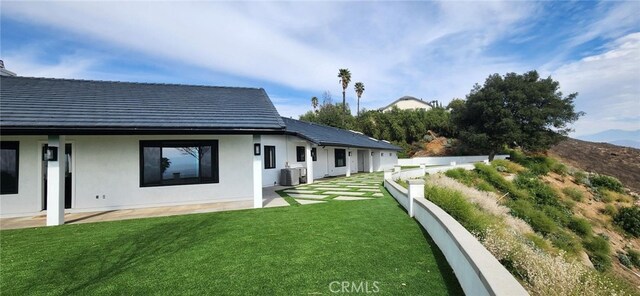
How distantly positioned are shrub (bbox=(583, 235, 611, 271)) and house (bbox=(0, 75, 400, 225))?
47.3 ft

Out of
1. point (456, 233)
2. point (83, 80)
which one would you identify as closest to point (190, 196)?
point (83, 80)

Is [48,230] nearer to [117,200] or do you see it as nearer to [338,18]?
[117,200]

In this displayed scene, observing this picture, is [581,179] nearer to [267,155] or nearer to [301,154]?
[301,154]

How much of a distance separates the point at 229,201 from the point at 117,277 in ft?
19.4

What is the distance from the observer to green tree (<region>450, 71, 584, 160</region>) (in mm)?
26234

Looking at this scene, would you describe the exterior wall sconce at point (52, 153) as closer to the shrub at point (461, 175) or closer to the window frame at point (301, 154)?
the window frame at point (301, 154)

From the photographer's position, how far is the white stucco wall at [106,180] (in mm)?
8094

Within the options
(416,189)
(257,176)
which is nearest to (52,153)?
(257,176)

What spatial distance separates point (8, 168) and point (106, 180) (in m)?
2.38

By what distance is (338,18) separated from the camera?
12.8m

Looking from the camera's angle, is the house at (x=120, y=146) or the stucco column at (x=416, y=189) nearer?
the stucco column at (x=416, y=189)

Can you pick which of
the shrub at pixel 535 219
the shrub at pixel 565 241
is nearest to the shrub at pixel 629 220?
the shrub at pixel 565 241

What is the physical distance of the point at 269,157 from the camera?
46.4 feet

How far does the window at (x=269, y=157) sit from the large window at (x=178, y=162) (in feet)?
14.4
